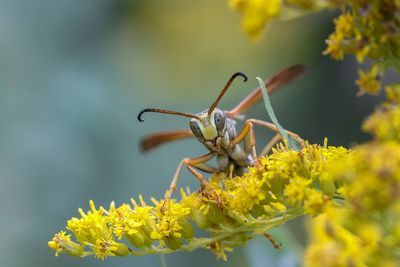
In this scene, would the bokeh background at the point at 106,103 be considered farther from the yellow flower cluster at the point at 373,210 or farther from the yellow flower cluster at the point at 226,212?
the yellow flower cluster at the point at 373,210

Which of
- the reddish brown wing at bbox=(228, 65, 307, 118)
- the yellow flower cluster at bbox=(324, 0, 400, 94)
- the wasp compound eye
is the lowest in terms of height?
the yellow flower cluster at bbox=(324, 0, 400, 94)

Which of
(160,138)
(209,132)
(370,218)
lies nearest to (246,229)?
(209,132)

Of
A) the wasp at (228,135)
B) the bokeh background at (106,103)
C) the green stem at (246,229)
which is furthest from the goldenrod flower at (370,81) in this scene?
the bokeh background at (106,103)

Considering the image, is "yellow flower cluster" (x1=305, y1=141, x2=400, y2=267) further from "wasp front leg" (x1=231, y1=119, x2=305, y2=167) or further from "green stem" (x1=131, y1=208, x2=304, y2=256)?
"wasp front leg" (x1=231, y1=119, x2=305, y2=167)

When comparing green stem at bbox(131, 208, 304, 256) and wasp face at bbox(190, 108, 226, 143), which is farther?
wasp face at bbox(190, 108, 226, 143)

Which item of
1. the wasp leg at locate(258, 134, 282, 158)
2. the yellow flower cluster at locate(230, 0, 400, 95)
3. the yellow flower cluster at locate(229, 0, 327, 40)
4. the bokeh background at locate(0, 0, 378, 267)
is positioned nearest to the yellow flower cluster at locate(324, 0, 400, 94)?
the yellow flower cluster at locate(230, 0, 400, 95)
